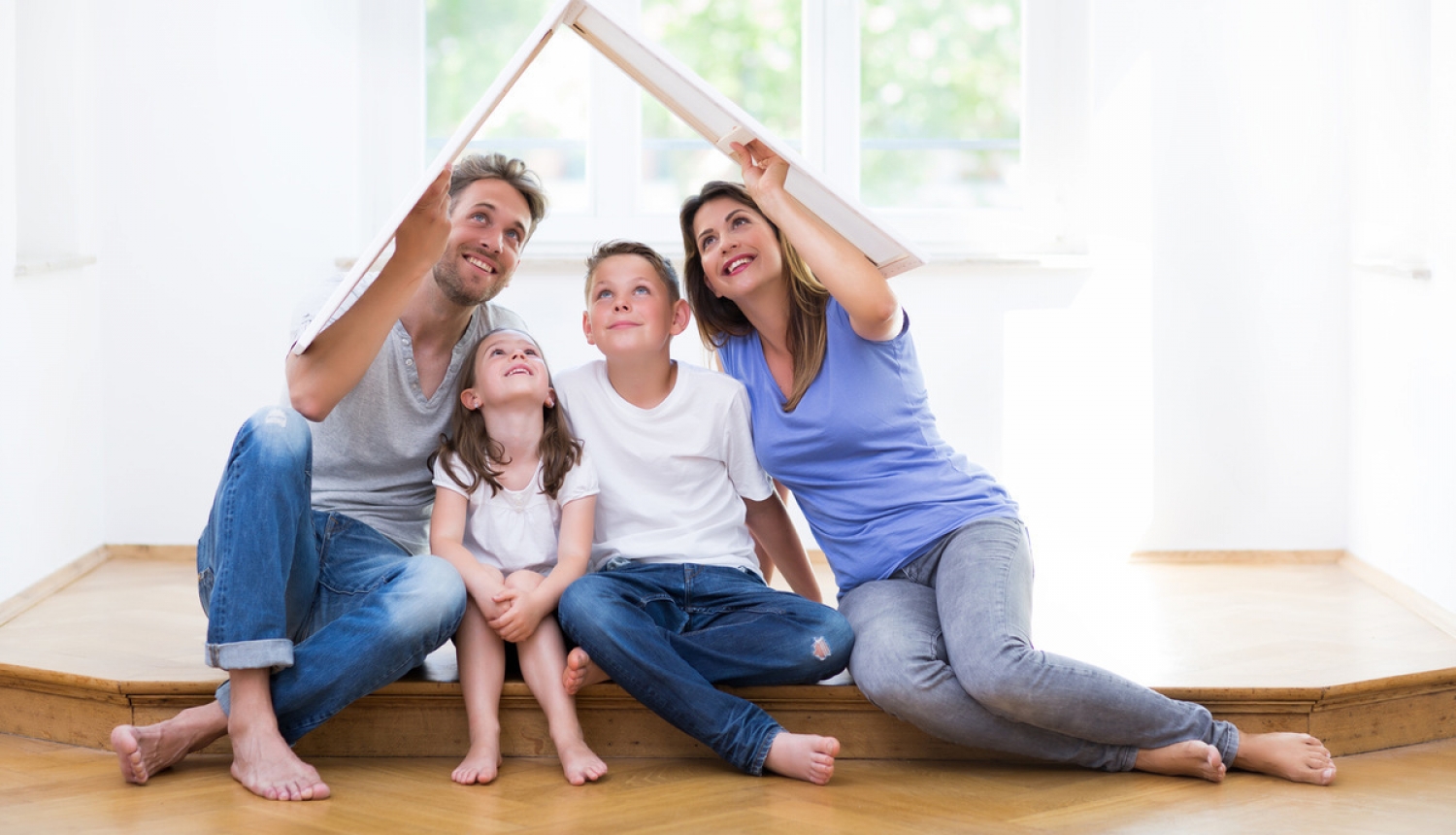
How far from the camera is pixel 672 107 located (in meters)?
2.32

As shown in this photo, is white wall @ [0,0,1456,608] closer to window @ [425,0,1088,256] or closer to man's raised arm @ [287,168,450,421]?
window @ [425,0,1088,256]

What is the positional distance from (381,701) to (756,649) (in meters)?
0.66

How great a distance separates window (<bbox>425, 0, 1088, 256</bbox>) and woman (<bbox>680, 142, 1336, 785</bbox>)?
4.80 feet

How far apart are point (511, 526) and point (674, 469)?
0.31m

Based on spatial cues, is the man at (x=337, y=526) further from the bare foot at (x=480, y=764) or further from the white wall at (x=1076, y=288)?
the white wall at (x=1076, y=288)

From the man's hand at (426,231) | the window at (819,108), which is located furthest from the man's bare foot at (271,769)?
the window at (819,108)

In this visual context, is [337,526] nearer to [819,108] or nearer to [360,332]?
[360,332]

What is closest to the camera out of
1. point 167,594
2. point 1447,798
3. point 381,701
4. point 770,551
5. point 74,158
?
point 1447,798

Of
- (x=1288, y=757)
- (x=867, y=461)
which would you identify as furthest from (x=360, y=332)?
(x=1288, y=757)

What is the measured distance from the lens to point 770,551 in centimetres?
254

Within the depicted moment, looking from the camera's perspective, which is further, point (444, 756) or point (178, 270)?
point (178, 270)

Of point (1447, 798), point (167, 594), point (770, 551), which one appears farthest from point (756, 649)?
point (167, 594)

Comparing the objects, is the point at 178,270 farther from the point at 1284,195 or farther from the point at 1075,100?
the point at 1284,195

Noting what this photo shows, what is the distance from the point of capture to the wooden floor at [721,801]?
1936mm
